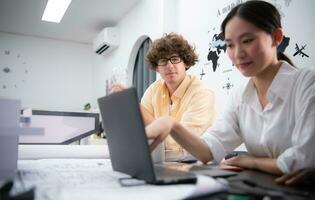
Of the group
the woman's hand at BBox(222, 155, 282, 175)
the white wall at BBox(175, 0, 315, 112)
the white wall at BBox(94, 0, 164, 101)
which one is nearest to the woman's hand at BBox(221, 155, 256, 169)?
the woman's hand at BBox(222, 155, 282, 175)

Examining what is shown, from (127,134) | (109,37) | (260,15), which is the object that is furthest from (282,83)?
(109,37)

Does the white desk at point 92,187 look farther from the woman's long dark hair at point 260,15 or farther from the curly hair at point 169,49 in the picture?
the curly hair at point 169,49

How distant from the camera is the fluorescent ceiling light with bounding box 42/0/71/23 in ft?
12.4

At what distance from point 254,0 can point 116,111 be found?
2.09ft

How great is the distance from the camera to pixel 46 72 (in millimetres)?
5375

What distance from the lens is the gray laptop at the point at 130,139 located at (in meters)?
0.61

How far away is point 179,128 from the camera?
101 cm

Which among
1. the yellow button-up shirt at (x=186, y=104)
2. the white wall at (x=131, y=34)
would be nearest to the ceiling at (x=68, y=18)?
the white wall at (x=131, y=34)

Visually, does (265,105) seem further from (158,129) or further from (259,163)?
(158,129)

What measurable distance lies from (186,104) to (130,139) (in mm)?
1030

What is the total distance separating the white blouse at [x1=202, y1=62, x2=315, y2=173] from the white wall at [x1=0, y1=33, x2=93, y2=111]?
4473mm

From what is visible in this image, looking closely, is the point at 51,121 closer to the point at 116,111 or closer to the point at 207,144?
the point at 207,144

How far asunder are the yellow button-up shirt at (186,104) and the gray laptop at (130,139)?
562 mm

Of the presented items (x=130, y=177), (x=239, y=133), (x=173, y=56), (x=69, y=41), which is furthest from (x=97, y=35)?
(x=130, y=177)
